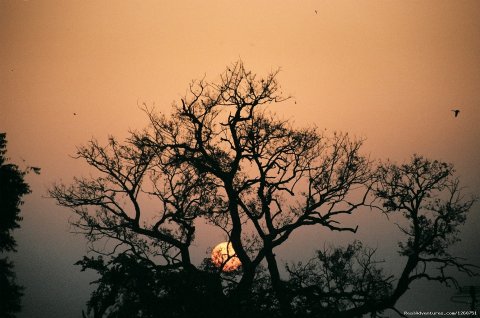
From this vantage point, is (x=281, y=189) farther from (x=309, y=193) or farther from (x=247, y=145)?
(x=247, y=145)

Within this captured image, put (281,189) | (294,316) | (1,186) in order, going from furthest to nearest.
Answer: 1. (1,186)
2. (281,189)
3. (294,316)

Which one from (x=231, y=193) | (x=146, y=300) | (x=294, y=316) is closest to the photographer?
(x=146, y=300)

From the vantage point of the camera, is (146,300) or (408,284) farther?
(408,284)

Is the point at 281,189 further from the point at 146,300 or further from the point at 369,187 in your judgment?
the point at 146,300

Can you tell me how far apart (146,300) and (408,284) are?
12.9 m

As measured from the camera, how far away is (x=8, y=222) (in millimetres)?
26125

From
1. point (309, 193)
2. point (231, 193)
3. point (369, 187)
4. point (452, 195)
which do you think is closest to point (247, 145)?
point (231, 193)

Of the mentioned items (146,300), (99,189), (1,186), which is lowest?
(146,300)

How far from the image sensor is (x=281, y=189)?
2041 cm

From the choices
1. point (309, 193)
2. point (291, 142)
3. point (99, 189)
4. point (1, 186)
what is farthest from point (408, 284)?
point (1, 186)

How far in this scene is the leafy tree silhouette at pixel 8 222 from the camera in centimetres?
2570

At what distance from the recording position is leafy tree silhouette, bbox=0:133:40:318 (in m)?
25.7

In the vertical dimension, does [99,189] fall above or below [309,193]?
above

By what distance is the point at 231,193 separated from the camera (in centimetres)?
1892
